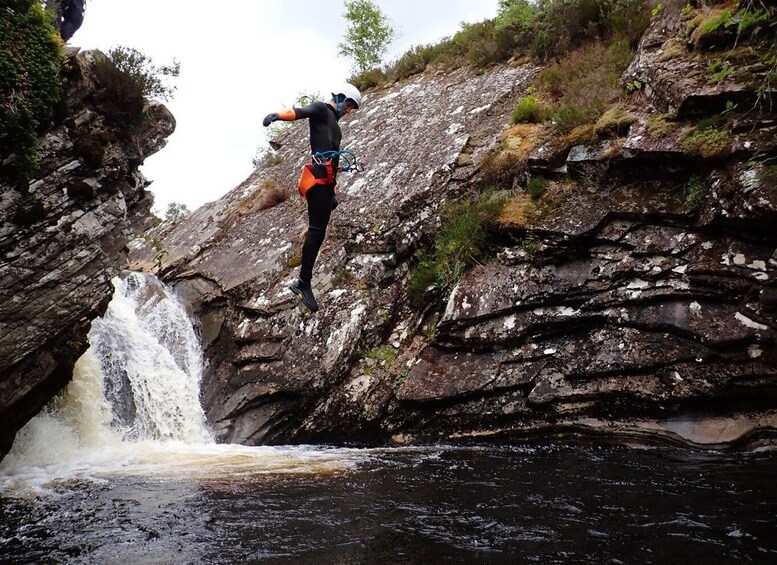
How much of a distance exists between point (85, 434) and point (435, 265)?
733cm

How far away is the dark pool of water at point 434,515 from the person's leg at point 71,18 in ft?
24.3

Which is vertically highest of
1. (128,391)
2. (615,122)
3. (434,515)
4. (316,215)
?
(615,122)

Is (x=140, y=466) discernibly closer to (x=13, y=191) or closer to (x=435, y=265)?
(x=13, y=191)

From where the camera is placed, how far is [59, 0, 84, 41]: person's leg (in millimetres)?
8961

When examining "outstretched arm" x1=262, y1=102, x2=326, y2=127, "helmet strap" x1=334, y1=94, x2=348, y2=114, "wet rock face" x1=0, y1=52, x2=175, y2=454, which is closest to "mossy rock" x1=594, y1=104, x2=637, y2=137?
"helmet strap" x1=334, y1=94, x2=348, y2=114

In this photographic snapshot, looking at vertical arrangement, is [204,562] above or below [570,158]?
below

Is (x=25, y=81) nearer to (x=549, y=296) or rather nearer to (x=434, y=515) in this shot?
(x=434, y=515)

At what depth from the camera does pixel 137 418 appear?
10.2 m

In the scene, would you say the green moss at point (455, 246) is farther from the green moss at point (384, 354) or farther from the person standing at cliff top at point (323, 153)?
the person standing at cliff top at point (323, 153)

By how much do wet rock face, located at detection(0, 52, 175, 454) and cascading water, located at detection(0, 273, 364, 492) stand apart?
1.07m

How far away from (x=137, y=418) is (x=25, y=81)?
20.6ft

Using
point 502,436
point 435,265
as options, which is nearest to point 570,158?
point 435,265

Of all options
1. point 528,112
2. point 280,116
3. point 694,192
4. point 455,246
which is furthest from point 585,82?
point 280,116

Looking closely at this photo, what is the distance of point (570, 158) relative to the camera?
10297mm
